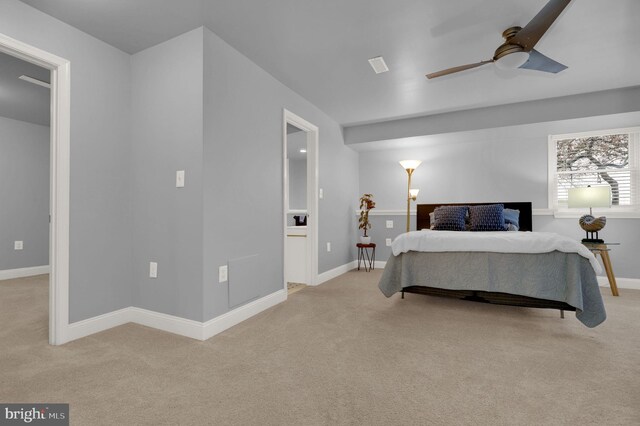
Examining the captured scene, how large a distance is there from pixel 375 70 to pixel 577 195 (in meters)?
2.88

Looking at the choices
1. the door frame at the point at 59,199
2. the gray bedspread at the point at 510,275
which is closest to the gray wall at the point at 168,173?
the door frame at the point at 59,199

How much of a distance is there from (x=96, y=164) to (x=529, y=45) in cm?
338

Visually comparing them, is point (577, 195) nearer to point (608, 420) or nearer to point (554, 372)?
point (554, 372)

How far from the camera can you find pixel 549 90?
3611 millimetres

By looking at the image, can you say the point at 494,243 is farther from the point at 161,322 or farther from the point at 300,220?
the point at 300,220

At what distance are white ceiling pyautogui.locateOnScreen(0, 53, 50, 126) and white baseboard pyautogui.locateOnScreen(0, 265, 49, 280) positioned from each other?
7.38 feet

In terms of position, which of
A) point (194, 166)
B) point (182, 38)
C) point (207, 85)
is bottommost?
point (194, 166)

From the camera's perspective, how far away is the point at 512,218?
4230 mm

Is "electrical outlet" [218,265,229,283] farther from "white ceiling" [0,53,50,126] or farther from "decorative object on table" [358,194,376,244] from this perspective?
"decorative object on table" [358,194,376,244]

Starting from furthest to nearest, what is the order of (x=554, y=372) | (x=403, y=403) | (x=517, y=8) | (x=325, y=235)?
(x=325, y=235) < (x=517, y=8) < (x=554, y=372) < (x=403, y=403)

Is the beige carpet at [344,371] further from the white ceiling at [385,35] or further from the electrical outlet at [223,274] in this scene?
the white ceiling at [385,35]

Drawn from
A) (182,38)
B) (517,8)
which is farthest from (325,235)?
(517,8)

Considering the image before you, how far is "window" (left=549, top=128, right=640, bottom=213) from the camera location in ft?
13.1

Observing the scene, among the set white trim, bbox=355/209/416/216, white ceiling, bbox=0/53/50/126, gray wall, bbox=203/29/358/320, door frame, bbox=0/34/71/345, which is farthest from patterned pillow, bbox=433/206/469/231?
white ceiling, bbox=0/53/50/126
